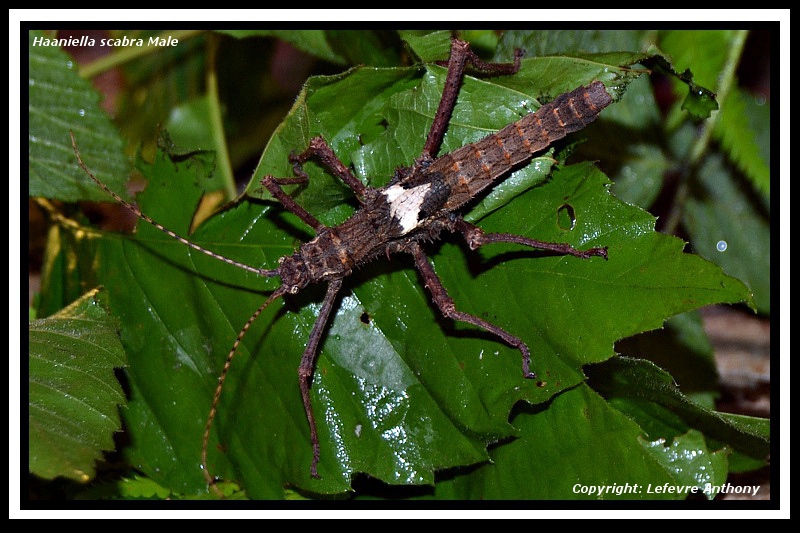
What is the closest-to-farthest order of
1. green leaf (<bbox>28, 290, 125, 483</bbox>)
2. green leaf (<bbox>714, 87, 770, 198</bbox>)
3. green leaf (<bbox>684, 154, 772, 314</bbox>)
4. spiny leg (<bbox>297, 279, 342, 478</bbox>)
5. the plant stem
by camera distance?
green leaf (<bbox>28, 290, 125, 483</bbox>) → spiny leg (<bbox>297, 279, 342, 478</bbox>) → green leaf (<bbox>714, 87, 770, 198</bbox>) → the plant stem → green leaf (<bbox>684, 154, 772, 314</bbox>)

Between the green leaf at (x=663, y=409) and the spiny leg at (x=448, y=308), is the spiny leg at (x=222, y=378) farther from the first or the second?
the green leaf at (x=663, y=409)

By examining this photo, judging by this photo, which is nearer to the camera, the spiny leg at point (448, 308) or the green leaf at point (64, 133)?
the spiny leg at point (448, 308)

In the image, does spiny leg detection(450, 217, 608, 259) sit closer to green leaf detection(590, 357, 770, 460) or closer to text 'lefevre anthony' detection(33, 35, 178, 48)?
green leaf detection(590, 357, 770, 460)

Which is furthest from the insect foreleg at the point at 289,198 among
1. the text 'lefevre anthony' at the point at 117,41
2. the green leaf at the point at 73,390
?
the text 'lefevre anthony' at the point at 117,41

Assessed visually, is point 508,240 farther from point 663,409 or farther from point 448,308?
point 663,409

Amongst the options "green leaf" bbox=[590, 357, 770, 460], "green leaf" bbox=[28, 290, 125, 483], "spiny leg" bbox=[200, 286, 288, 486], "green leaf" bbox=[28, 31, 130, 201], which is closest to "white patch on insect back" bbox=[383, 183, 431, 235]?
"spiny leg" bbox=[200, 286, 288, 486]

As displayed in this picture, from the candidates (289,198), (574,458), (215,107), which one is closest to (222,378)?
(289,198)
